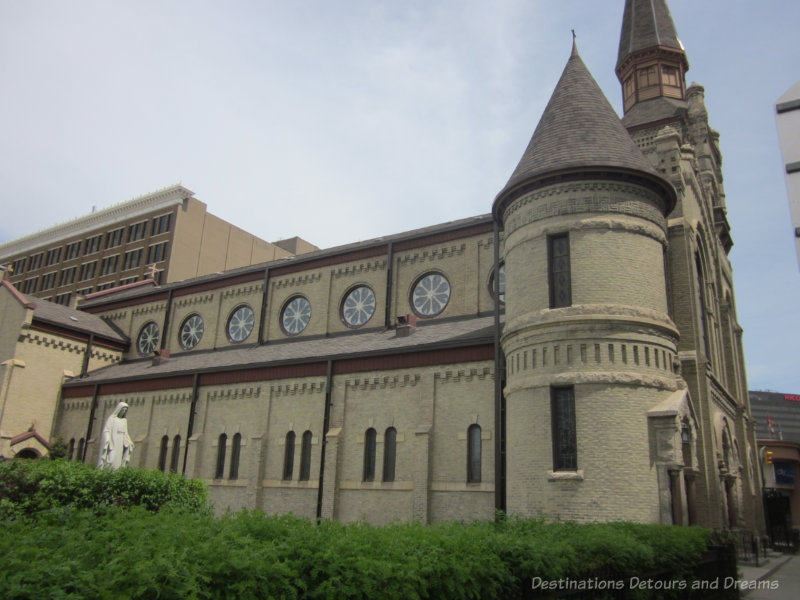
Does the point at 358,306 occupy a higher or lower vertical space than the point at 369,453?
higher

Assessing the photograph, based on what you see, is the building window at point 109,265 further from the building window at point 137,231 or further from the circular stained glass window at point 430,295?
the circular stained glass window at point 430,295

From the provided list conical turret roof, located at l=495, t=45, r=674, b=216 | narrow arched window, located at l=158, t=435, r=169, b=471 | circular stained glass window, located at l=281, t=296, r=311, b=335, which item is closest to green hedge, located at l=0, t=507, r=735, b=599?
conical turret roof, located at l=495, t=45, r=674, b=216

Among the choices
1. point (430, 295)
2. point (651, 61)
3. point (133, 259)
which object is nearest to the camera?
point (430, 295)

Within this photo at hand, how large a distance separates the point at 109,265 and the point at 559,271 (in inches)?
2511

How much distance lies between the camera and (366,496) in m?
24.5

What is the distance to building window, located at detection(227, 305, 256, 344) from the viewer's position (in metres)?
36.7

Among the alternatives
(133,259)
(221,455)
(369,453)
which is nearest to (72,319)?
(221,455)

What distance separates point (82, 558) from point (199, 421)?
26988mm

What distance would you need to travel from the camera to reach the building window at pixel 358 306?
3216cm

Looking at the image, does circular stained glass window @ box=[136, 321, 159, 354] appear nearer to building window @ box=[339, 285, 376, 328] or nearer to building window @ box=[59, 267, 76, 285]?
building window @ box=[339, 285, 376, 328]

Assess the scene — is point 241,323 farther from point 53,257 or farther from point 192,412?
point 53,257

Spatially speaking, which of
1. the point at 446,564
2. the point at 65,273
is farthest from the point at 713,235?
the point at 65,273

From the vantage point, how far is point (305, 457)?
2719 centimetres

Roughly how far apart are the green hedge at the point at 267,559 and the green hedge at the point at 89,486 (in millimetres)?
9782
